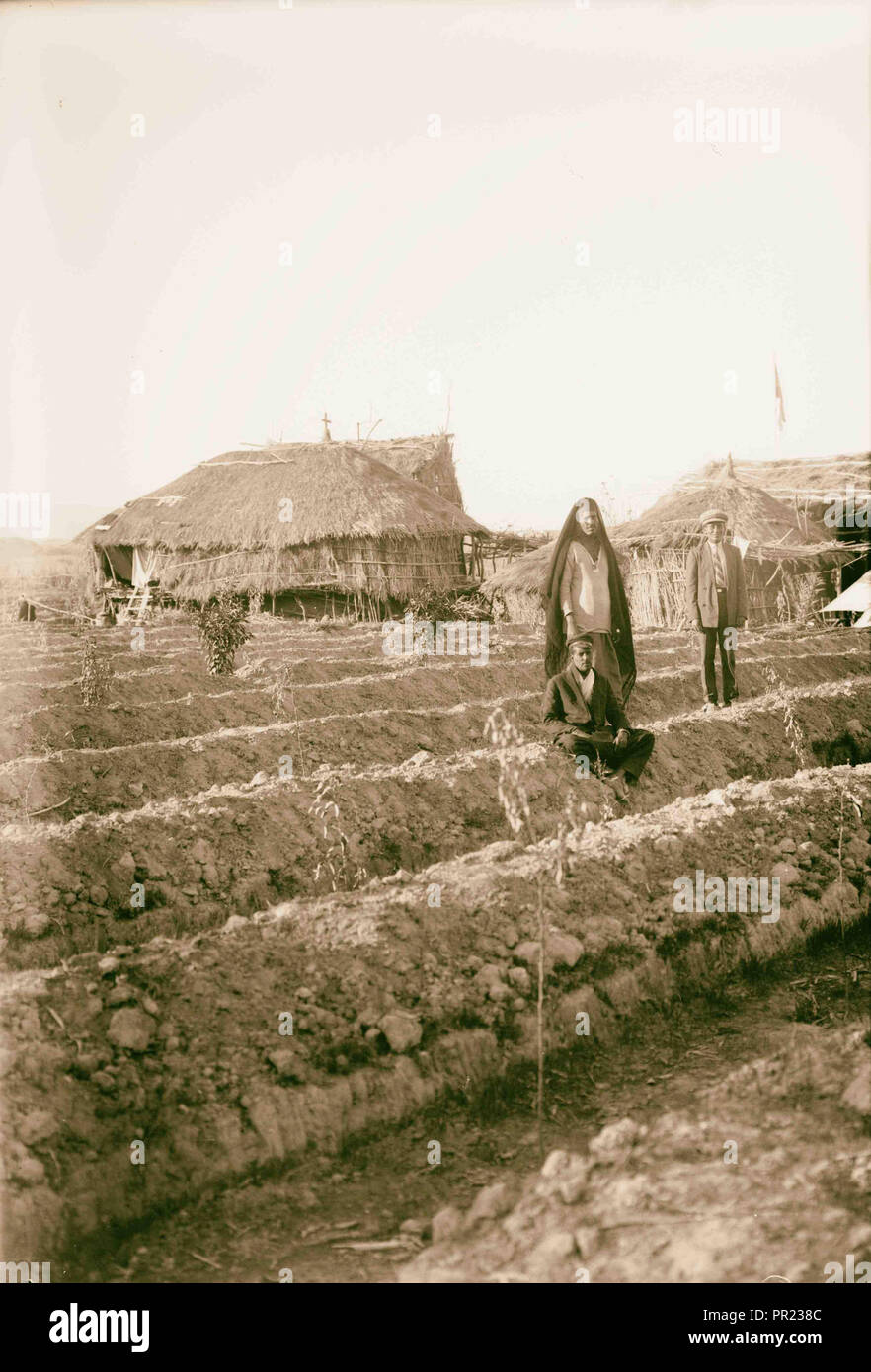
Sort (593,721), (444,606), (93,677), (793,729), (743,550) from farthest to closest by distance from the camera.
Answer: (743,550), (793,729), (444,606), (593,721), (93,677)

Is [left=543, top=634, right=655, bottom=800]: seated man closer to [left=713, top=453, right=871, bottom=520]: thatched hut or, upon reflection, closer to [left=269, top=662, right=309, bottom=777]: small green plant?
[left=269, top=662, right=309, bottom=777]: small green plant

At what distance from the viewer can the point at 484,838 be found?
4902 millimetres

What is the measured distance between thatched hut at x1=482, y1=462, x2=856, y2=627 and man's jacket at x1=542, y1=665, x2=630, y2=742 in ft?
2.28

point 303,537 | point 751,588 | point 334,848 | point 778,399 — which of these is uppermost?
point 778,399

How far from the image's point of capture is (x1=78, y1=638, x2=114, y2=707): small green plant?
15.8ft

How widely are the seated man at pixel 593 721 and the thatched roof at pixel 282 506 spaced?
3.70 feet

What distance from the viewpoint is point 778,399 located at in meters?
5.77

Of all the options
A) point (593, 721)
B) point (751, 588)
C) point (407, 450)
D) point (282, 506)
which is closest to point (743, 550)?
point (751, 588)

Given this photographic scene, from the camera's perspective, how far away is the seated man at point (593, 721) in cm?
536

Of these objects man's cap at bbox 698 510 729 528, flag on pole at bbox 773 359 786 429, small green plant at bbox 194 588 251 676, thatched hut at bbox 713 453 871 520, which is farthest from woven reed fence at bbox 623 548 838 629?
small green plant at bbox 194 588 251 676

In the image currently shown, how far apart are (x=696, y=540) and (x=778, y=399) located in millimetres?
921

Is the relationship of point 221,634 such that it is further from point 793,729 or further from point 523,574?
point 793,729
